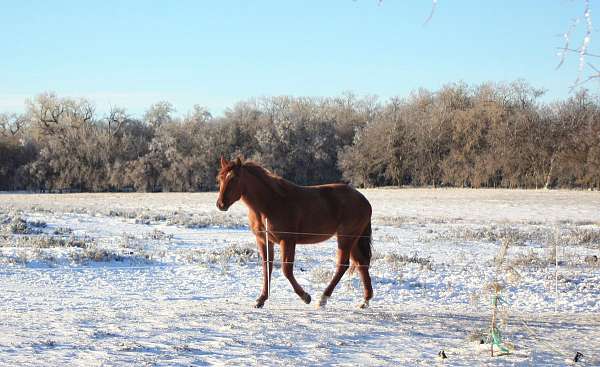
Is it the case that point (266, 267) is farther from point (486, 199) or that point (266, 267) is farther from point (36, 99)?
point (36, 99)

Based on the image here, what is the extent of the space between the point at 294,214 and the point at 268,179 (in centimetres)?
62

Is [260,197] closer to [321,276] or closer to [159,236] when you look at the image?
[321,276]

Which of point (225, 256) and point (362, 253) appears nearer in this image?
point (362, 253)

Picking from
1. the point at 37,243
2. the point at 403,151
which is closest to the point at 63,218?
the point at 37,243

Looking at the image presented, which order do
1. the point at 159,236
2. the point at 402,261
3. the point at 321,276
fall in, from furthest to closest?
the point at 159,236 → the point at 402,261 → the point at 321,276

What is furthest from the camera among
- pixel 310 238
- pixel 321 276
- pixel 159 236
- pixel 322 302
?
pixel 159 236

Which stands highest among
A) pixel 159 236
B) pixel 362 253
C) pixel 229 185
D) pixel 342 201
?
pixel 229 185

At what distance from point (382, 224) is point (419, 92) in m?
45.8

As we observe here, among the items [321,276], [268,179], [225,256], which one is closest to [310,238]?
[268,179]

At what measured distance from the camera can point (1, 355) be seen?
5.87m

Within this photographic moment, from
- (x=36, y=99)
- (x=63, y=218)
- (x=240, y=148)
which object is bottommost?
(x=63, y=218)

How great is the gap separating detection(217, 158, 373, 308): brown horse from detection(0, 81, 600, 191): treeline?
3713 cm

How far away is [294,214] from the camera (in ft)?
30.2

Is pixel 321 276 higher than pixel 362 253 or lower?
lower
